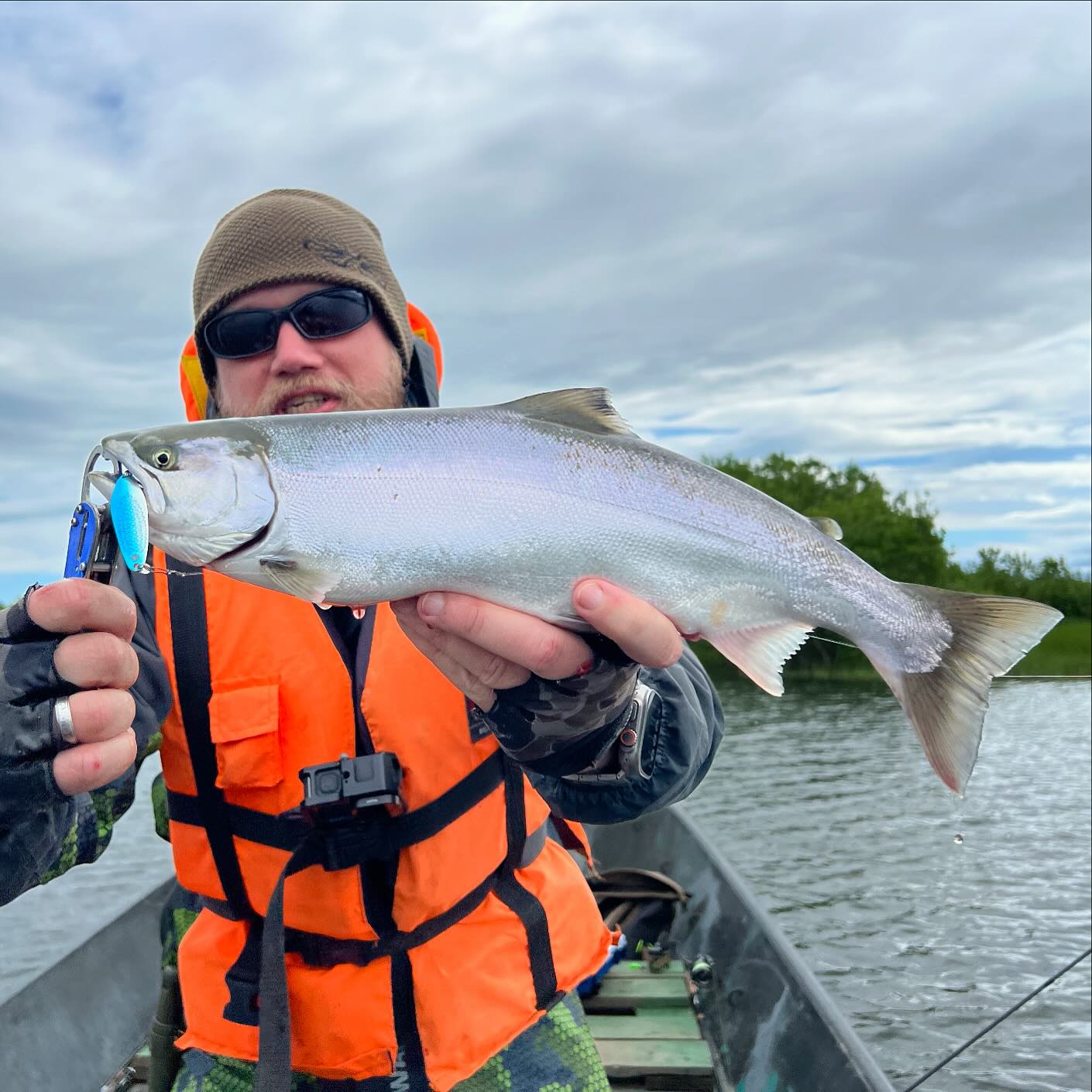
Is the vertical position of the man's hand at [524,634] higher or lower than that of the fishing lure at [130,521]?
lower

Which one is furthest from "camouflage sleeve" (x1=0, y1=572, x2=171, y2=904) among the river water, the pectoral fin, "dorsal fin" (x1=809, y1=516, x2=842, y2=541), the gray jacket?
the river water

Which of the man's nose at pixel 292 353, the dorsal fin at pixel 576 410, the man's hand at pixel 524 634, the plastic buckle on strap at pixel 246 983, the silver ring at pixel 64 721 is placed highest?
the man's nose at pixel 292 353

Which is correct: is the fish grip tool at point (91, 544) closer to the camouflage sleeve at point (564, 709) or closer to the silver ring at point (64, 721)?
the silver ring at point (64, 721)

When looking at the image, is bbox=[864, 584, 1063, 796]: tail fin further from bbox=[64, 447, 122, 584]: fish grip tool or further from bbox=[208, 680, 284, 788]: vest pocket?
bbox=[64, 447, 122, 584]: fish grip tool

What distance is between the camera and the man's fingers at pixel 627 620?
99.1 inches

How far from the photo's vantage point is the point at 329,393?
164 inches

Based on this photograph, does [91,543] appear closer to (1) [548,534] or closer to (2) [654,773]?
(1) [548,534]

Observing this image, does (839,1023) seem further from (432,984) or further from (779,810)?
(779,810)

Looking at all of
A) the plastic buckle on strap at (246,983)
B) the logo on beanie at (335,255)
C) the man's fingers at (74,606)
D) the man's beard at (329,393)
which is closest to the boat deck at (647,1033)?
the plastic buckle on strap at (246,983)

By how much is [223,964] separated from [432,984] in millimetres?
804

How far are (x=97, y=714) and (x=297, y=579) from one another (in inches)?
22.3

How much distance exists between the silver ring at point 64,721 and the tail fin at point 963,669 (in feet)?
7.26

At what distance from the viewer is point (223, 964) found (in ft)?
11.1

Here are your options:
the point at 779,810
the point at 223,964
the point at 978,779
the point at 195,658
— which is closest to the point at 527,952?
the point at 223,964
